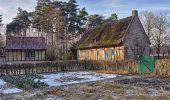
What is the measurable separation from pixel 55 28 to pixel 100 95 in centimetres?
4798

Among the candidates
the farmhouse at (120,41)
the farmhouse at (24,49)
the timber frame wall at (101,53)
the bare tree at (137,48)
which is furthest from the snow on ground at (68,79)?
the farmhouse at (24,49)

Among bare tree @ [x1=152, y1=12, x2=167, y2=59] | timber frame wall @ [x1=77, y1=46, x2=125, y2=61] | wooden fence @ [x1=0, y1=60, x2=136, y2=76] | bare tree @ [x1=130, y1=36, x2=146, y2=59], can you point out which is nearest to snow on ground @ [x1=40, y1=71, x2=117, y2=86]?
wooden fence @ [x1=0, y1=60, x2=136, y2=76]

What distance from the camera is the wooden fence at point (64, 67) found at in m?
26.8

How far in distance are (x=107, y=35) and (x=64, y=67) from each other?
47.3 ft

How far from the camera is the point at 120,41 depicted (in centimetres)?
3922

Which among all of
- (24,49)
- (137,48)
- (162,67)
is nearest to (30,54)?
(24,49)

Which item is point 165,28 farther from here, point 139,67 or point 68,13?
point 139,67

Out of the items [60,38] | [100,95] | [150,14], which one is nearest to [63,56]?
[60,38]

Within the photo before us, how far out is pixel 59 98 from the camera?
42.8 feet

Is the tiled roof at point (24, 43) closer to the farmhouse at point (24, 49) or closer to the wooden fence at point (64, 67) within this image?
the farmhouse at point (24, 49)

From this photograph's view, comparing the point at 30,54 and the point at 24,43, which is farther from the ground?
the point at 24,43

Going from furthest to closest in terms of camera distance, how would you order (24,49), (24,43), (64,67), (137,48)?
(24,43) < (24,49) < (137,48) < (64,67)

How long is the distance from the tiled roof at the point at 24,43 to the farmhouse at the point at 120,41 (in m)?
7.07

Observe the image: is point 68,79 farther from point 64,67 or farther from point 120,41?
point 120,41
